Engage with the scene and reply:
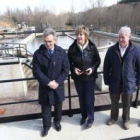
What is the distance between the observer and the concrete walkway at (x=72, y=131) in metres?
2.82

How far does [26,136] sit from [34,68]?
101cm

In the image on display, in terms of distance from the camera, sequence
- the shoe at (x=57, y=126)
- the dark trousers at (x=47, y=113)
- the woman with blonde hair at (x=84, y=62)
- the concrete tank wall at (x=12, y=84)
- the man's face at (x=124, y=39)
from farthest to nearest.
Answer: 1. the concrete tank wall at (x=12, y=84)
2. the shoe at (x=57, y=126)
3. the dark trousers at (x=47, y=113)
4. the woman with blonde hair at (x=84, y=62)
5. the man's face at (x=124, y=39)

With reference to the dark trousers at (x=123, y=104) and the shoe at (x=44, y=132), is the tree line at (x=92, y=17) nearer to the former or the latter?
the dark trousers at (x=123, y=104)

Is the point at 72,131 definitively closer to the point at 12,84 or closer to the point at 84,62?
the point at 84,62

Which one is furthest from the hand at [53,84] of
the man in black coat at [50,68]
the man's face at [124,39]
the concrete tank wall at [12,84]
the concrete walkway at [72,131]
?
the concrete tank wall at [12,84]

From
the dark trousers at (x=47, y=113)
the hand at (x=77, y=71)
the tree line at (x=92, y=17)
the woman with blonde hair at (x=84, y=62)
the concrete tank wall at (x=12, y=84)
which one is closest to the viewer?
the woman with blonde hair at (x=84, y=62)

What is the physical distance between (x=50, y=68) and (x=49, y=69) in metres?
0.02

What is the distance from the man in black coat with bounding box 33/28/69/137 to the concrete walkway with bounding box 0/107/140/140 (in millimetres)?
512

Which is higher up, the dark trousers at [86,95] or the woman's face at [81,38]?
the woman's face at [81,38]

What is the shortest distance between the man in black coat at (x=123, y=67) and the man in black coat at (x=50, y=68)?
609 millimetres

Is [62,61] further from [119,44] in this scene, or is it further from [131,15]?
[131,15]

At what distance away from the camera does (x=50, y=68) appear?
2.61 metres

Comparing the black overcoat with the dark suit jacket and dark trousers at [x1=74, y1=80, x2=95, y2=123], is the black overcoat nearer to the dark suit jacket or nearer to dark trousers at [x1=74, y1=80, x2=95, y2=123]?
dark trousers at [x1=74, y1=80, x2=95, y2=123]

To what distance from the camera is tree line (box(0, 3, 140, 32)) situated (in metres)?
36.9
